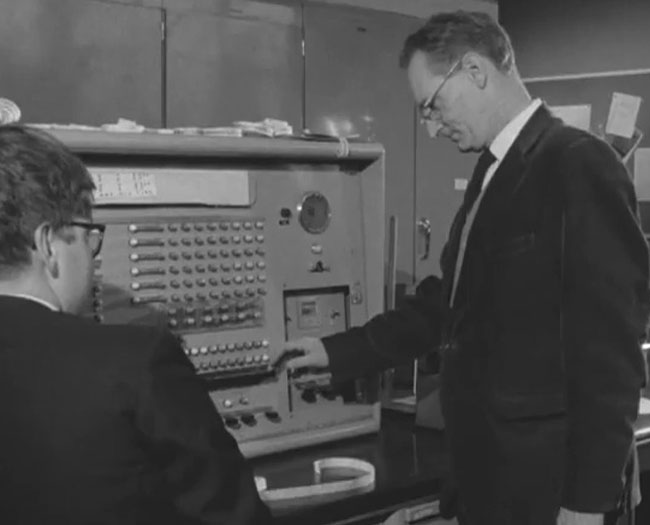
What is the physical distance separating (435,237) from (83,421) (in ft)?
8.75

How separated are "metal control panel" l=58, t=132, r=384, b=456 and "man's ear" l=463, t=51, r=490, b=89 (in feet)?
A: 1.43

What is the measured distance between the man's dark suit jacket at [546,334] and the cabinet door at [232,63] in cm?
137

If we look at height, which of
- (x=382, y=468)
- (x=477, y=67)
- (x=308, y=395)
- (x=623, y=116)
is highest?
(x=623, y=116)

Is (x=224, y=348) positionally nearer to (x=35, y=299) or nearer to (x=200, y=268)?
(x=200, y=268)

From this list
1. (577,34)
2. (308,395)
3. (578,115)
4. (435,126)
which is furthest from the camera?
(577,34)

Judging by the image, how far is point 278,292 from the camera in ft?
7.01

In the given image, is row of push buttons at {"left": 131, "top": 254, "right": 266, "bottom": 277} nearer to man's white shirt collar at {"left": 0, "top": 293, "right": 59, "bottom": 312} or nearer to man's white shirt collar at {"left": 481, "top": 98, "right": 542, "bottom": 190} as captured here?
man's white shirt collar at {"left": 481, "top": 98, "right": 542, "bottom": 190}

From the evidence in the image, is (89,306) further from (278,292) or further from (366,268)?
(366,268)

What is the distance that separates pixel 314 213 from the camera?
221 centimetres

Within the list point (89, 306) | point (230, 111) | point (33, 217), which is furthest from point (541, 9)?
point (33, 217)

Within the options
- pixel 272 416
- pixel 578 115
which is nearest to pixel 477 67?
pixel 272 416

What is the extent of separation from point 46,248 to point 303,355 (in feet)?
3.22

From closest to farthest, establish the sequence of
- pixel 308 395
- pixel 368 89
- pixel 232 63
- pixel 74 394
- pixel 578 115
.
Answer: pixel 74 394 → pixel 308 395 → pixel 232 63 → pixel 368 89 → pixel 578 115

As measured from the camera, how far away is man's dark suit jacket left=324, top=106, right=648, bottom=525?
64.5 inches
